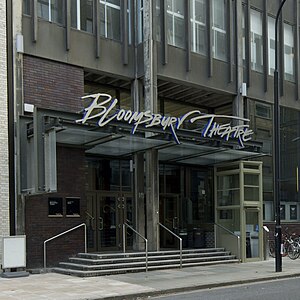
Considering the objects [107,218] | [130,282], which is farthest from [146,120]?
[107,218]

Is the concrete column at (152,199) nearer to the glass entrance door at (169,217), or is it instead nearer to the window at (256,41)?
the glass entrance door at (169,217)

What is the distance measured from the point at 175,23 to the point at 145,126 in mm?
5700

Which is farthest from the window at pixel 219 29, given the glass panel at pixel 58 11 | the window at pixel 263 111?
the glass panel at pixel 58 11

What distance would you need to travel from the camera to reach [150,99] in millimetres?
18828

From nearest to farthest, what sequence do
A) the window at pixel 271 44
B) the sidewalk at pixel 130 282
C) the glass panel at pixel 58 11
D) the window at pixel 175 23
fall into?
the sidewalk at pixel 130 282
the glass panel at pixel 58 11
the window at pixel 175 23
the window at pixel 271 44

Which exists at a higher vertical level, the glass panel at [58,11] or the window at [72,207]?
the glass panel at [58,11]

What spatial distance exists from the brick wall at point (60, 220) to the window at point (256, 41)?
31.3 ft

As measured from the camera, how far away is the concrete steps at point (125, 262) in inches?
614

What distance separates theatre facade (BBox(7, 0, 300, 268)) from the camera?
16078mm

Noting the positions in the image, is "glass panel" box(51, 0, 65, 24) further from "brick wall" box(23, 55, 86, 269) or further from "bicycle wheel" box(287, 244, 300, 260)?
"bicycle wheel" box(287, 244, 300, 260)

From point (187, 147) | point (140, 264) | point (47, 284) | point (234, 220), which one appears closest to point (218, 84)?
point (187, 147)

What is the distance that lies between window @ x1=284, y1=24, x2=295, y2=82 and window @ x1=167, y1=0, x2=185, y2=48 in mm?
6422

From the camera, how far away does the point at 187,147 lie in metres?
18.8

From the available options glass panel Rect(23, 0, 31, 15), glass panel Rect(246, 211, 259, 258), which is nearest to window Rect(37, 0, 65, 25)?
glass panel Rect(23, 0, 31, 15)
